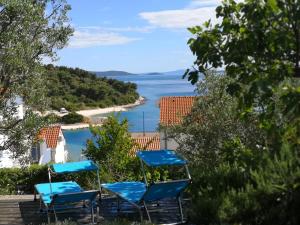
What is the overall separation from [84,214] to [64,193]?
646 millimetres

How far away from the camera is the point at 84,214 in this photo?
7.62 m

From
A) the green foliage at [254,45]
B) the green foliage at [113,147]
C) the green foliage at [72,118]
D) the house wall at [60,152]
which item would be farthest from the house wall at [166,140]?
the green foliage at [72,118]

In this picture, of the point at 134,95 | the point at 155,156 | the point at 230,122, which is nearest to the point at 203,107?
the point at 230,122

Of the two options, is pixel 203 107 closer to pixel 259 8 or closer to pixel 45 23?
pixel 45 23

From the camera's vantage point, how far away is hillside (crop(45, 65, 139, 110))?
79.9 m

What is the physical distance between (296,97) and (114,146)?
9375 mm

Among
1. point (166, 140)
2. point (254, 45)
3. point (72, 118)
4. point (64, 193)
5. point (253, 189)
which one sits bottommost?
point (72, 118)

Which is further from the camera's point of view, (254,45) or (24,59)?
(24,59)

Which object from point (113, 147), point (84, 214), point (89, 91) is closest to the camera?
point (84, 214)

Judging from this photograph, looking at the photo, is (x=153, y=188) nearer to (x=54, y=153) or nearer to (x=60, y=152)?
(x=54, y=153)

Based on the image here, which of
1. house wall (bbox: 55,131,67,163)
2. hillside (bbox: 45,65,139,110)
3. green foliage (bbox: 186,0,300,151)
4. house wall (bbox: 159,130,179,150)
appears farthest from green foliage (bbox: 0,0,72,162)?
hillside (bbox: 45,65,139,110)

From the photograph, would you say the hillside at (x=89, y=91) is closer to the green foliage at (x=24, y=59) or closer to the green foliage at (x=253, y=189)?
the green foliage at (x=24, y=59)

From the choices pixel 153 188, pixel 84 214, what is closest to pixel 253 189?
pixel 153 188

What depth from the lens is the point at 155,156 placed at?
7812 millimetres
